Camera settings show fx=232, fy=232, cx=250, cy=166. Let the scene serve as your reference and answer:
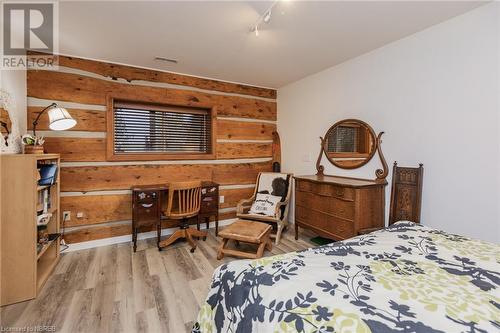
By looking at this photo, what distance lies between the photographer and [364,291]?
0.97m

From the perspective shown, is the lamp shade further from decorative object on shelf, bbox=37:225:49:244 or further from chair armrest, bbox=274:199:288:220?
chair armrest, bbox=274:199:288:220

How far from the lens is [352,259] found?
125cm

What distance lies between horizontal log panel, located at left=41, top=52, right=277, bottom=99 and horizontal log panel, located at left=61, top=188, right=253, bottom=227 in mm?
1657

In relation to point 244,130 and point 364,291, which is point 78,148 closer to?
point 244,130

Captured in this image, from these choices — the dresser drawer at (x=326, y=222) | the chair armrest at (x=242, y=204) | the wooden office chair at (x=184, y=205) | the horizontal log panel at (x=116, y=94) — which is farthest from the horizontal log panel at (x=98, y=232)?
the dresser drawer at (x=326, y=222)

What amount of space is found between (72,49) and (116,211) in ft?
6.81

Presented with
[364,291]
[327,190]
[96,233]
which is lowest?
[96,233]

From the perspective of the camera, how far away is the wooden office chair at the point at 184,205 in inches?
115

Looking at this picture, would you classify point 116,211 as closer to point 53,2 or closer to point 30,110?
point 30,110

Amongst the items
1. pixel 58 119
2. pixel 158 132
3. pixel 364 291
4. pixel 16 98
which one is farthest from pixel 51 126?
pixel 364 291

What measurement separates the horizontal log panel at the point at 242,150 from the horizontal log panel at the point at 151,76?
913mm

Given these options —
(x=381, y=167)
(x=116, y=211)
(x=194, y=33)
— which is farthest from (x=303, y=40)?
(x=116, y=211)

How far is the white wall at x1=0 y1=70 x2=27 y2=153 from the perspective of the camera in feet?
7.27

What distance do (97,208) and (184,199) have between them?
3.96 feet
